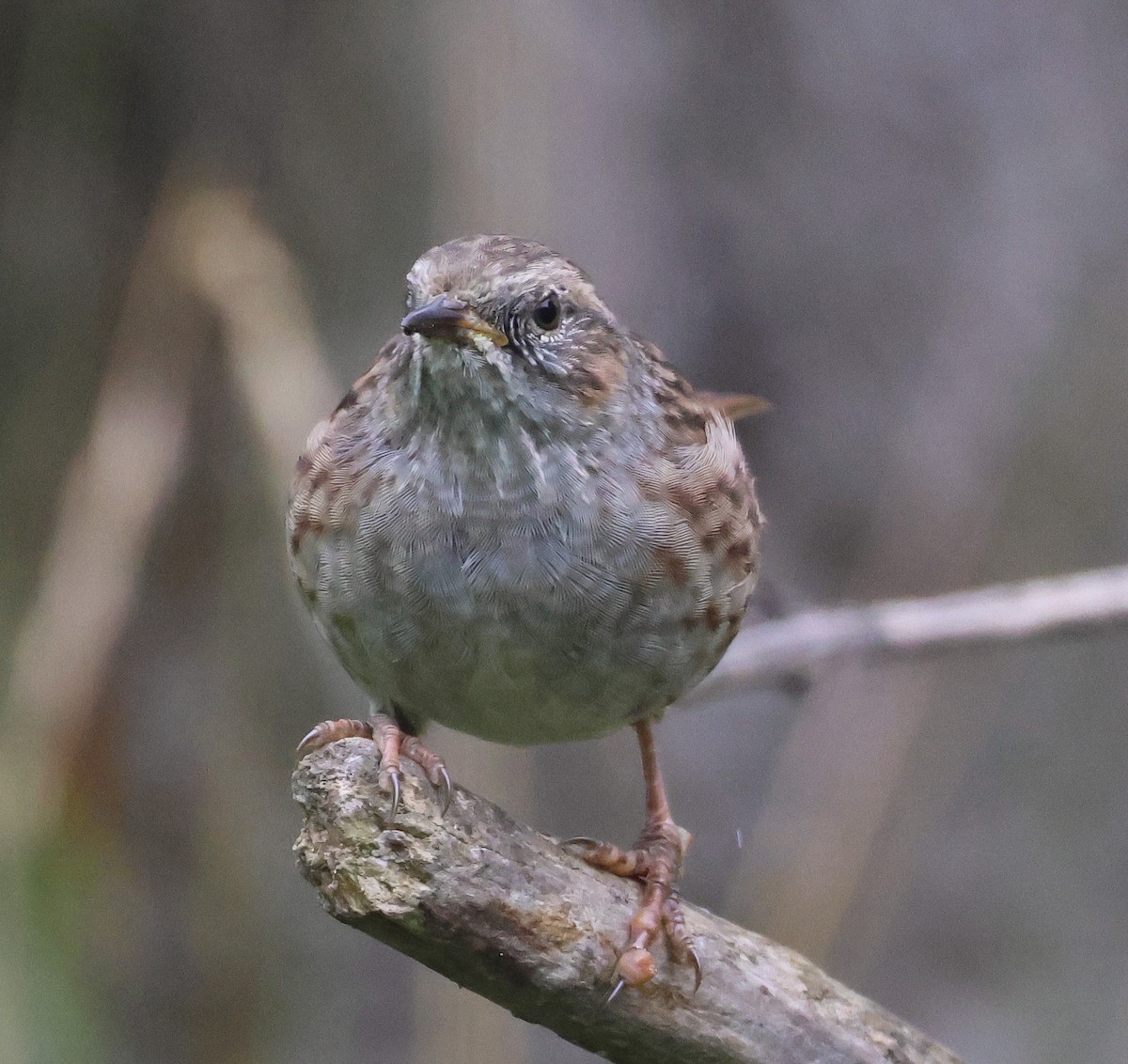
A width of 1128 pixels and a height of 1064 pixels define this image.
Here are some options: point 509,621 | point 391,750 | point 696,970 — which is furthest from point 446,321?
point 696,970

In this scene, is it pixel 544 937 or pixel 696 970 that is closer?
pixel 544 937

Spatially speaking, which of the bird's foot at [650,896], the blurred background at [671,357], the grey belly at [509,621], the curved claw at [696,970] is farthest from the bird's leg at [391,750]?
the blurred background at [671,357]

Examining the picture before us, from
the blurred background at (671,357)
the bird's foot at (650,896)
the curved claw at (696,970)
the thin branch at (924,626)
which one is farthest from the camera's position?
the blurred background at (671,357)

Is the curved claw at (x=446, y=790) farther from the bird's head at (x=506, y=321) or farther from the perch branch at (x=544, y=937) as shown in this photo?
the bird's head at (x=506, y=321)

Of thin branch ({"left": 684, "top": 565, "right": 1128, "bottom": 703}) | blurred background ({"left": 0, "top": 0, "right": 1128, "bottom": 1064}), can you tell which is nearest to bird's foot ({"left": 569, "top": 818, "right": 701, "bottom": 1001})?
thin branch ({"left": 684, "top": 565, "right": 1128, "bottom": 703})

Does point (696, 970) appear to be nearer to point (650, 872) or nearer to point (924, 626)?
point (650, 872)

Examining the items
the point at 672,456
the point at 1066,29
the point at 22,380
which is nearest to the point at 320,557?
the point at 672,456

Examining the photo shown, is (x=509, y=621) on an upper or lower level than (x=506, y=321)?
lower
